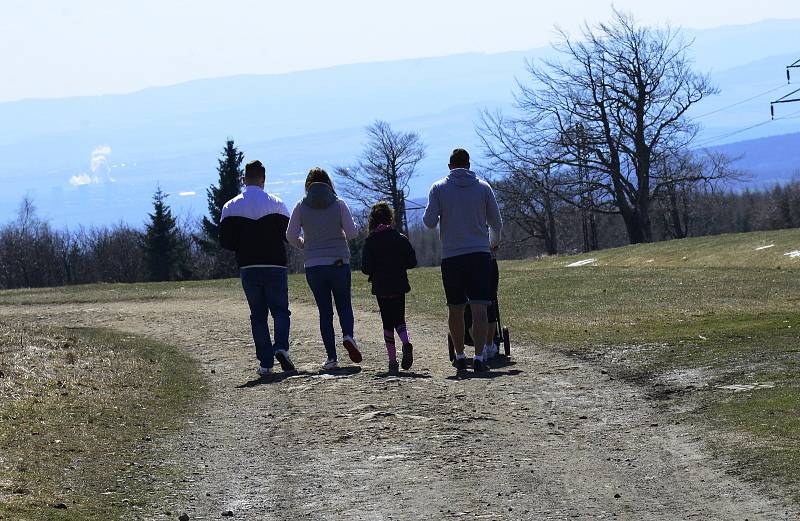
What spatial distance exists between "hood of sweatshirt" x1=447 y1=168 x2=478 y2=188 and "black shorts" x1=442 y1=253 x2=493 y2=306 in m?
0.73

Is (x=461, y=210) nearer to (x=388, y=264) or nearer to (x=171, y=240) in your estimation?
(x=388, y=264)

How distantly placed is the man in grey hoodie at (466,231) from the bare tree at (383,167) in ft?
270

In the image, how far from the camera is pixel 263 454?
25.4 ft

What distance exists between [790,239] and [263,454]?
29.7 meters

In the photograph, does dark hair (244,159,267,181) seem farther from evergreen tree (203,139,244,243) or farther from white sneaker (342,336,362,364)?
evergreen tree (203,139,244,243)

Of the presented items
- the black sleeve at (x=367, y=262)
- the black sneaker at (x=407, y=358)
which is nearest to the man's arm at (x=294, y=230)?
the black sleeve at (x=367, y=262)

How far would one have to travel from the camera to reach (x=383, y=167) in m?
99.6

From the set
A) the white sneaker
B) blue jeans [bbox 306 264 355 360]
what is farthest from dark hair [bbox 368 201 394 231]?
the white sneaker

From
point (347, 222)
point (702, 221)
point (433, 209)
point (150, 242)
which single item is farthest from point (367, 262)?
point (702, 221)

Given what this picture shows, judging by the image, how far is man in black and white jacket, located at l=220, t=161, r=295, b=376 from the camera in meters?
12.2

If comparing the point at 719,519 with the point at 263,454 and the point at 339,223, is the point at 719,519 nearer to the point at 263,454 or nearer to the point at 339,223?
the point at 263,454

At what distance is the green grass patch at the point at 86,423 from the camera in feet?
21.5

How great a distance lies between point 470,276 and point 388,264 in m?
1.02

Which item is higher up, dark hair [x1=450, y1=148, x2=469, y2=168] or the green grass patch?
dark hair [x1=450, y1=148, x2=469, y2=168]
